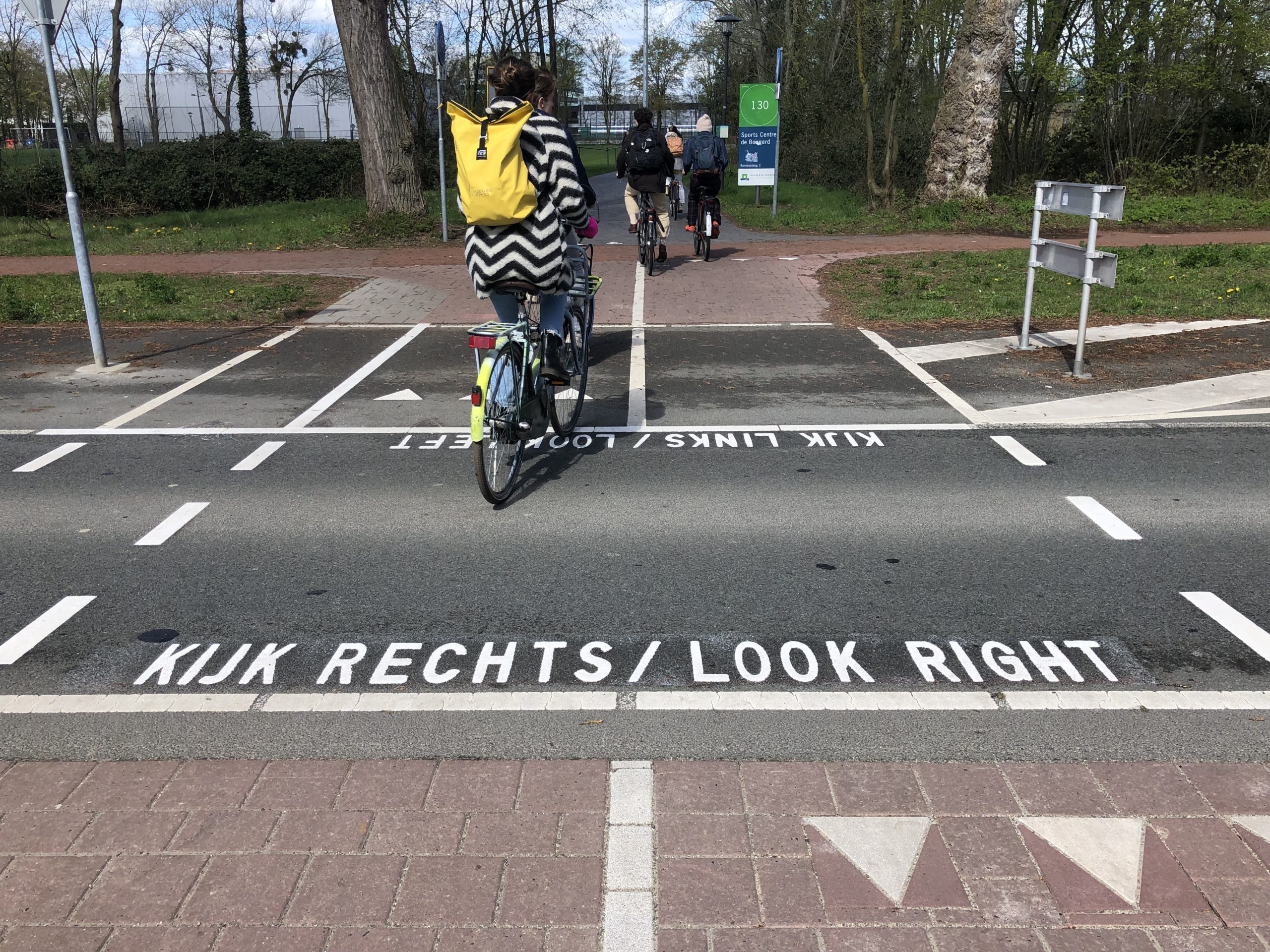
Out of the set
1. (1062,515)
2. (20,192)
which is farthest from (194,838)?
(20,192)

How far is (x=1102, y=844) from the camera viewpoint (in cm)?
294

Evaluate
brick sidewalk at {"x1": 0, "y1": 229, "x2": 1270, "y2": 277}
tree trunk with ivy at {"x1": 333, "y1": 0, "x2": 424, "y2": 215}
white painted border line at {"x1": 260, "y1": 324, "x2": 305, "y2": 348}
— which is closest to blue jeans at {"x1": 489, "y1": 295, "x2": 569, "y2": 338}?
white painted border line at {"x1": 260, "y1": 324, "x2": 305, "y2": 348}

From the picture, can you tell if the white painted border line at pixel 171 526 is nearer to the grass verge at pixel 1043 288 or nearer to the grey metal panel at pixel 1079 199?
the grey metal panel at pixel 1079 199

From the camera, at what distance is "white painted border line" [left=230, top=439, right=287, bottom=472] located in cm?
661

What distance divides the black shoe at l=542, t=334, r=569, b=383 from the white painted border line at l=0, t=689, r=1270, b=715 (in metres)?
2.78

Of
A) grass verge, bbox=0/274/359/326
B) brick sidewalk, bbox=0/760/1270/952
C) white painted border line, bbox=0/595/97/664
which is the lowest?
white painted border line, bbox=0/595/97/664

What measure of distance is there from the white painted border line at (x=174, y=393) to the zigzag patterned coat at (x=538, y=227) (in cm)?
352

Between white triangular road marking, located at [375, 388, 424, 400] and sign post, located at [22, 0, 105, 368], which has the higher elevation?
sign post, located at [22, 0, 105, 368]

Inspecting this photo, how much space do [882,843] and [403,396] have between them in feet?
20.4

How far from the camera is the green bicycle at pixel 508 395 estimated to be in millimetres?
5480

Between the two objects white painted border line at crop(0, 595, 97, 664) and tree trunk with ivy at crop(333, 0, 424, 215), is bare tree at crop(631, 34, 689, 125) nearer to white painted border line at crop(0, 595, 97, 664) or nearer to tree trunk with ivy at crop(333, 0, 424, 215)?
tree trunk with ivy at crop(333, 0, 424, 215)

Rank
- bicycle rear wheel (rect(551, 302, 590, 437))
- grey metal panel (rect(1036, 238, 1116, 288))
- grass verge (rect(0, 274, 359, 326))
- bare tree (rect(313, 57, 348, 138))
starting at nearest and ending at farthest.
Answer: bicycle rear wheel (rect(551, 302, 590, 437)) < grey metal panel (rect(1036, 238, 1116, 288)) < grass verge (rect(0, 274, 359, 326)) < bare tree (rect(313, 57, 348, 138))

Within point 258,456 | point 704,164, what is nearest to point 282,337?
point 258,456

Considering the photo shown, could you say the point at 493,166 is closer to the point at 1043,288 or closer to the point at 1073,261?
the point at 1073,261
